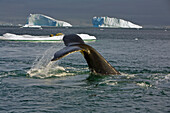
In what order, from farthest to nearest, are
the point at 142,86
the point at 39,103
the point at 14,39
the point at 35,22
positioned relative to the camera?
the point at 35,22 < the point at 14,39 < the point at 142,86 < the point at 39,103

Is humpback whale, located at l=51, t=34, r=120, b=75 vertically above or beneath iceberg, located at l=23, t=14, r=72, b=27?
beneath

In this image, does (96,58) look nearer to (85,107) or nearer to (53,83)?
(53,83)

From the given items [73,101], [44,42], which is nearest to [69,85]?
[73,101]

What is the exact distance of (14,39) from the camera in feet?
130

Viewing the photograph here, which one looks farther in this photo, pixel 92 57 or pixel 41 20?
pixel 41 20

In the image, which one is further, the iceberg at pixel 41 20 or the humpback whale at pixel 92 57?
the iceberg at pixel 41 20

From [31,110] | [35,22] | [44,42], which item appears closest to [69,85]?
[31,110]

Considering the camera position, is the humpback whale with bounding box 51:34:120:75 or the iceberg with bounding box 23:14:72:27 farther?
the iceberg with bounding box 23:14:72:27

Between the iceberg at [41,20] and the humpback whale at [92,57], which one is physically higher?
the iceberg at [41,20]

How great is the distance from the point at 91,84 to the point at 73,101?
2.40 meters

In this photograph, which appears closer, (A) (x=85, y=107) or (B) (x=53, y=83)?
(A) (x=85, y=107)

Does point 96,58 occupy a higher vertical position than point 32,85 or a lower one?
higher

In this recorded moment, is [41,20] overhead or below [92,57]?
overhead

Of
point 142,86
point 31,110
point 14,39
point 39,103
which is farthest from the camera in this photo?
point 14,39
